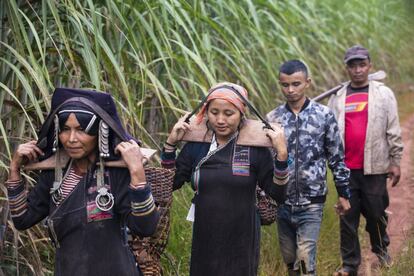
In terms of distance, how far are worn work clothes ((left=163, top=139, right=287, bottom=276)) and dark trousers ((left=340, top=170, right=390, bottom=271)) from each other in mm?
1874

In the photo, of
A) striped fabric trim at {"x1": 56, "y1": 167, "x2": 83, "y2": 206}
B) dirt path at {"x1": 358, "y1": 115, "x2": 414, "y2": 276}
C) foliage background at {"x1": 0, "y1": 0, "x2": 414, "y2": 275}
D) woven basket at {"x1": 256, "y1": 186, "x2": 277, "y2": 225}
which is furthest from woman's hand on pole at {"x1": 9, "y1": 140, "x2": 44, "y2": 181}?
dirt path at {"x1": 358, "y1": 115, "x2": 414, "y2": 276}

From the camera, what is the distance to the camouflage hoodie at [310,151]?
4.52m

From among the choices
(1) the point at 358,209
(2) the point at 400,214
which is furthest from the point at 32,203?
(2) the point at 400,214

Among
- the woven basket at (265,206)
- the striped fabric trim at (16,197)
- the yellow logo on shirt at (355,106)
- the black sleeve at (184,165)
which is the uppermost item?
the yellow logo on shirt at (355,106)

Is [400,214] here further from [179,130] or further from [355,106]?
[179,130]

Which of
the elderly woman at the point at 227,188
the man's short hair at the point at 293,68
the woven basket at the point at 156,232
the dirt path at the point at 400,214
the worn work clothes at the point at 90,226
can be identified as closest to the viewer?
the worn work clothes at the point at 90,226

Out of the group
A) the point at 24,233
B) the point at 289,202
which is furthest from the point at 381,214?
the point at 24,233

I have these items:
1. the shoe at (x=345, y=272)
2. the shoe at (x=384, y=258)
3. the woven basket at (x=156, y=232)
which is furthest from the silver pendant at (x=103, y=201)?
the shoe at (x=345, y=272)

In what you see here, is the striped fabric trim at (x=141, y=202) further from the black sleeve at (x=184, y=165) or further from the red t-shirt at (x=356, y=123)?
the red t-shirt at (x=356, y=123)

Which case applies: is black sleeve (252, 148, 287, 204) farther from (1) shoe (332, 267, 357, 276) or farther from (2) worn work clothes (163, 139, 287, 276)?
(1) shoe (332, 267, 357, 276)

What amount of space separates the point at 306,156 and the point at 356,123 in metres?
1.05

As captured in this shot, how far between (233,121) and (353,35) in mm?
8516

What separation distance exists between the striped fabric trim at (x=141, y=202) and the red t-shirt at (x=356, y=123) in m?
2.84

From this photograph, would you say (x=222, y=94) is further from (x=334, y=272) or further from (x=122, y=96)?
(x=334, y=272)
